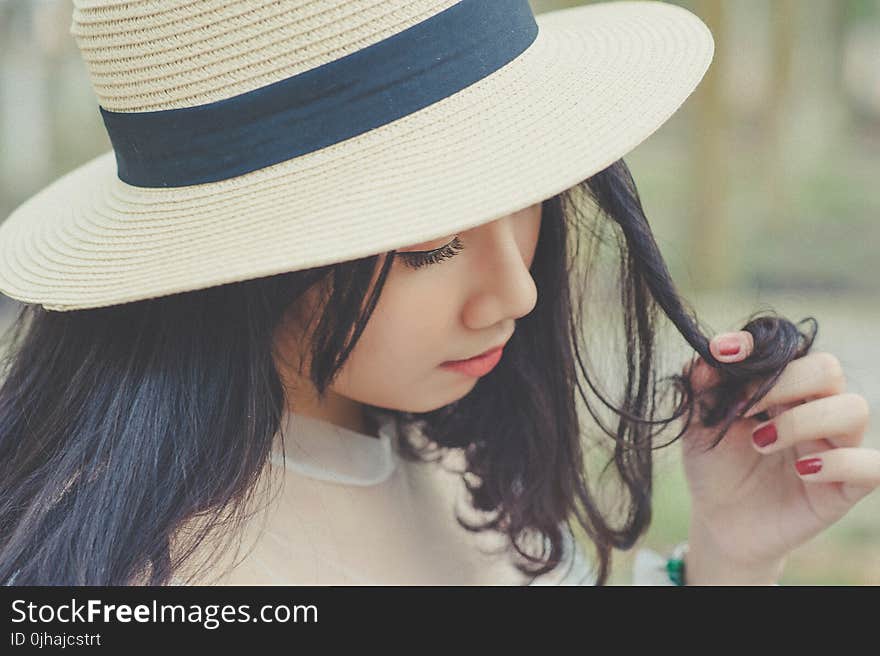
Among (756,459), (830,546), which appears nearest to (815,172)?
(830,546)

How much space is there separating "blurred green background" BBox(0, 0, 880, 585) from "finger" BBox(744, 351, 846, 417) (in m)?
2.00

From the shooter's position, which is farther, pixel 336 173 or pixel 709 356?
pixel 709 356

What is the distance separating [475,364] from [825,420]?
0.47 m

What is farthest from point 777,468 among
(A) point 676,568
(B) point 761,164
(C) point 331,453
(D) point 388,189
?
(B) point 761,164

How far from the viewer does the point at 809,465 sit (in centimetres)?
133

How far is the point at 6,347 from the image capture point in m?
1.44

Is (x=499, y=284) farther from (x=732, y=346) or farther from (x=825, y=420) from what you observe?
(x=825, y=420)

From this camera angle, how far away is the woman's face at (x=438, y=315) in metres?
1.05

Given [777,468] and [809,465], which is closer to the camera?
[809,465]
